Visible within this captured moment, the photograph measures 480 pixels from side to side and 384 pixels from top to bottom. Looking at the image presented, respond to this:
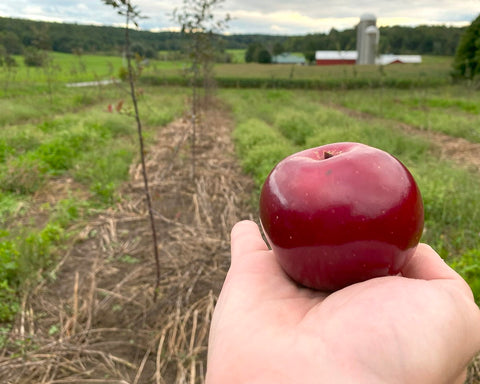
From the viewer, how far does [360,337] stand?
1023mm

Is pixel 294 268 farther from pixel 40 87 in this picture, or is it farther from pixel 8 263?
pixel 40 87

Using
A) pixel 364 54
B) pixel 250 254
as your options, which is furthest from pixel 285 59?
pixel 250 254

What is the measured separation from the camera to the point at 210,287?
3.75 meters

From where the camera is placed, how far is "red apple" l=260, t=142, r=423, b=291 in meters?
1.17

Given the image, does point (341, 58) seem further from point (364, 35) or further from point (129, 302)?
point (129, 302)

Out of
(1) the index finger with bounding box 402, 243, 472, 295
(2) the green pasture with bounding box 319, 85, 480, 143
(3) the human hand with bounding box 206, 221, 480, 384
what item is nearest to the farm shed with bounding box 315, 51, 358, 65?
(2) the green pasture with bounding box 319, 85, 480, 143

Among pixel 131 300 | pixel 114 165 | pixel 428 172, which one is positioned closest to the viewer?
pixel 131 300

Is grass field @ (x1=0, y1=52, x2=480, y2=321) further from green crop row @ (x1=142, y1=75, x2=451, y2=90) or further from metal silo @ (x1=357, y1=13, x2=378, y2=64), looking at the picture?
metal silo @ (x1=357, y1=13, x2=378, y2=64)

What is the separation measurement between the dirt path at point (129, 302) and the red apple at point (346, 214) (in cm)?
192

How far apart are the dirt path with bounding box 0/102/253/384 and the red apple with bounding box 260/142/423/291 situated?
1922mm

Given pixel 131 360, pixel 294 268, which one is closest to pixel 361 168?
pixel 294 268

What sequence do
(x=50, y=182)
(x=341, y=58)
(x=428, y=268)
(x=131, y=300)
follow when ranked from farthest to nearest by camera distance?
(x=341, y=58)
(x=50, y=182)
(x=131, y=300)
(x=428, y=268)

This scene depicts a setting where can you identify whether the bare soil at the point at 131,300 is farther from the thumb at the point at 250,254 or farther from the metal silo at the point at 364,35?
the metal silo at the point at 364,35

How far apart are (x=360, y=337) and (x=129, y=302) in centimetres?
297
